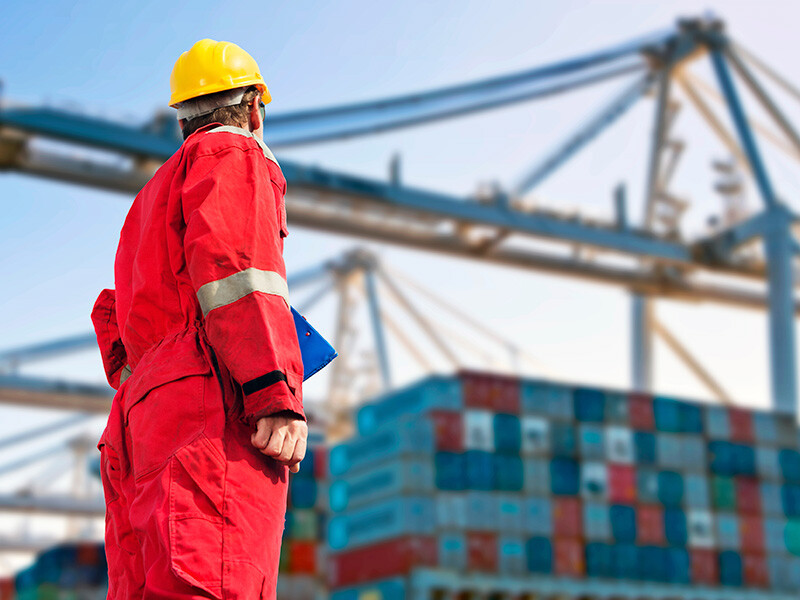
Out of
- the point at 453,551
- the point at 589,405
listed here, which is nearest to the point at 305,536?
the point at 453,551

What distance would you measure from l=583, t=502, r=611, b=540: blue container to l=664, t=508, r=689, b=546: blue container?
167cm

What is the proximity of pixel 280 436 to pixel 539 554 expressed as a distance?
822 inches

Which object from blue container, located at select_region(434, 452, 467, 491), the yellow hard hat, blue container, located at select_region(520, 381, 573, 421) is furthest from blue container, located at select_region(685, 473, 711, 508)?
the yellow hard hat

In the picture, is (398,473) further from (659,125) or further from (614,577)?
(659,125)

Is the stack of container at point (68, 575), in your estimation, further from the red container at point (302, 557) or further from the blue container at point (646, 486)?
the blue container at point (646, 486)

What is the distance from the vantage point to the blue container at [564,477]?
23.2 metres

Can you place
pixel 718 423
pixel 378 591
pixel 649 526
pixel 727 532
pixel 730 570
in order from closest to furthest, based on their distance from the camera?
pixel 378 591 < pixel 649 526 < pixel 730 570 < pixel 727 532 < pixel 718 423

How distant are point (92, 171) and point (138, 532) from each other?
20.9 meters

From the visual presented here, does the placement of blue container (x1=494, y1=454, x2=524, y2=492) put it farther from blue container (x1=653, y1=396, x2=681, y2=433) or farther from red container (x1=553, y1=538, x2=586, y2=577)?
blue container (x1=653, y1=396, x2=681, y2=433)

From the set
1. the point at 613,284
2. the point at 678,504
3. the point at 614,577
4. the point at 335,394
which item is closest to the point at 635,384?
the point at 613,284

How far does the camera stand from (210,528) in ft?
7.02

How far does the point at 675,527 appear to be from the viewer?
24.0 metres

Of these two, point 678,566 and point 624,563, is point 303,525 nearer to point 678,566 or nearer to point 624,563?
point 624,563

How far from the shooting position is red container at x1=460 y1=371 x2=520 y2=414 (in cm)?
2306
